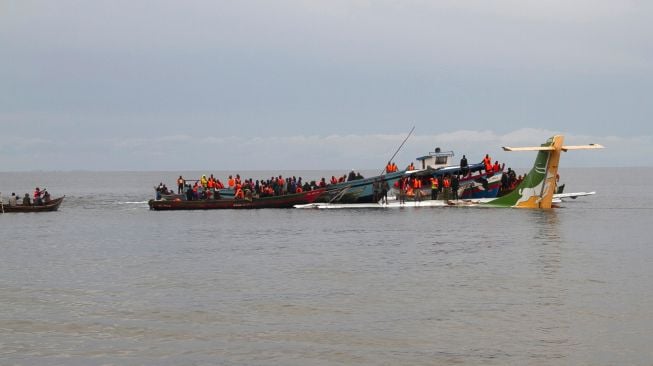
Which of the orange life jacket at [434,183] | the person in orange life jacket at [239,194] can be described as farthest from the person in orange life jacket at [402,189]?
the person in orange life jacket at [239,194]

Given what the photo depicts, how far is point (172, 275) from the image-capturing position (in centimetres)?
2669

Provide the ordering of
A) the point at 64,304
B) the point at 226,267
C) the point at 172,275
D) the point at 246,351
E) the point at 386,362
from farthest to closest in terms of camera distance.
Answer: the point at 226,267 < the point at 172,275 < the point at 64,304 < the point at 246,351 < the point at 386,362

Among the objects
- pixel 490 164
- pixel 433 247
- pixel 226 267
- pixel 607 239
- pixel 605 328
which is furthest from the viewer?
pixel 490 164

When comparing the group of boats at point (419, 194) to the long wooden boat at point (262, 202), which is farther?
the long wooden boat at point (262, 202)

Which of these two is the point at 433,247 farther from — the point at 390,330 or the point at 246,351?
the point at 246,351

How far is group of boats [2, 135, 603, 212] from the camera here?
168ft

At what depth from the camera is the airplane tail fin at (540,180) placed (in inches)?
1847

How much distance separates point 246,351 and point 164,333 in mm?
2607

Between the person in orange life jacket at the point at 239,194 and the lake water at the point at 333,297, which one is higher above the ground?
the person in orange life jacket at the point at 239,194

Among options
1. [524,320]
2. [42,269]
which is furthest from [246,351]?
[42,269]

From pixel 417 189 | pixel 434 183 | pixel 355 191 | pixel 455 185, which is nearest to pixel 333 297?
pixel 455 185

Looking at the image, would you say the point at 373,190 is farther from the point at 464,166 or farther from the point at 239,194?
the point at 239,194

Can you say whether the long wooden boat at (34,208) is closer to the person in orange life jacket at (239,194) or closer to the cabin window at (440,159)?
the person in orange life jacket at (239,194)

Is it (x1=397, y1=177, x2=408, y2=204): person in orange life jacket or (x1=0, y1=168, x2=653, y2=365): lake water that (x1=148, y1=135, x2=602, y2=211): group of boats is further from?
(x1=0, y1=168, x2=653, y2=365): lake water
